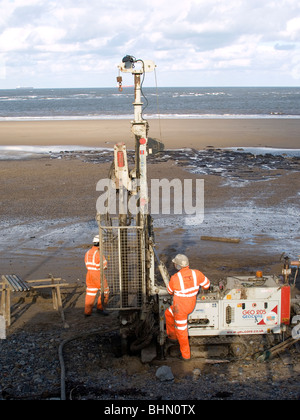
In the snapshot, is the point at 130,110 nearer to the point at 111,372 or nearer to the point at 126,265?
the point at 126,265

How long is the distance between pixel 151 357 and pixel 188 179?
15857 millimetres

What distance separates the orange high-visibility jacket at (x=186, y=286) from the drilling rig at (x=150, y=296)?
0.40m

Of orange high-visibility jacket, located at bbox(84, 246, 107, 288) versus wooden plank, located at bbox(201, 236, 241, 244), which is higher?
orange high-visibility jacket, located at bbox(84, 246, 107, 288)

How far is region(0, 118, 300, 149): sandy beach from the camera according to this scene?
36750 mm

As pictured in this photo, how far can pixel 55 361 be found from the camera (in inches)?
307

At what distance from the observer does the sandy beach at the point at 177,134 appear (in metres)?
36.8

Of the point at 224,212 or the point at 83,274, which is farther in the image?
the point at 224,212

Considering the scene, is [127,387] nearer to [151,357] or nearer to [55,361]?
[151,357]

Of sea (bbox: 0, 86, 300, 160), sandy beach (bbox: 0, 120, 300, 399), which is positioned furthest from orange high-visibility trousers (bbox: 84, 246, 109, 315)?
→ sea (bbox: 0, 86, 300, 160)

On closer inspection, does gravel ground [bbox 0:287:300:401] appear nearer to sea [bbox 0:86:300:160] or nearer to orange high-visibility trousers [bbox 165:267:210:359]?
orange high-visibility trousers [bbox 165:267:210:359]
